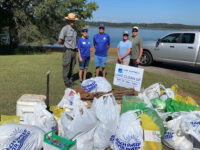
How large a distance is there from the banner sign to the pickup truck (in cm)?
498

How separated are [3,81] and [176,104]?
4.80m

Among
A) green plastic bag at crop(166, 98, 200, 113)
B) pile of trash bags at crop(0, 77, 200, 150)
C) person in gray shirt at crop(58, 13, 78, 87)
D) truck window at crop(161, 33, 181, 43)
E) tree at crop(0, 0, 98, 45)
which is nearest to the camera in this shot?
pile of trash bags at crop(0, 77, 200, 150)

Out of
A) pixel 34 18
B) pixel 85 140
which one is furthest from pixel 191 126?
A: pixel 34 18

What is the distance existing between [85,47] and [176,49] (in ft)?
17.4

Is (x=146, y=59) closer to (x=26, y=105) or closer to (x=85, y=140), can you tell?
(x=26, y=105)

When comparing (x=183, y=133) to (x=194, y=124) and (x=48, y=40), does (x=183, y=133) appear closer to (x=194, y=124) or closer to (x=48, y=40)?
(x=194, y=124)

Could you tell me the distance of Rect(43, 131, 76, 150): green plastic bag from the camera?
2.40 m

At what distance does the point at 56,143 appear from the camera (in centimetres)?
248

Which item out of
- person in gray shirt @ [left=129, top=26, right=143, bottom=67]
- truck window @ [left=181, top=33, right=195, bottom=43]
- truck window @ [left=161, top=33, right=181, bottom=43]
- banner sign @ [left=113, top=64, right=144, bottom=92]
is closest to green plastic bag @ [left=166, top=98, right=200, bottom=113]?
banner sign @ [left=113, top=64, right=144, bottom=92]

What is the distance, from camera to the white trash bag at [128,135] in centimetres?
279

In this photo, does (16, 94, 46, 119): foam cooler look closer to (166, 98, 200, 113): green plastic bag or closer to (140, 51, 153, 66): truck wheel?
(166, 98, 200, 113): green plastic bag

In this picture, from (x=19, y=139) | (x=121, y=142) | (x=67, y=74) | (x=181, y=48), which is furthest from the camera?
(x=181, y=48)

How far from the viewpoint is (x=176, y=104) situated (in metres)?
3.63

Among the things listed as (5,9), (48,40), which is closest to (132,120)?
(48,40)
